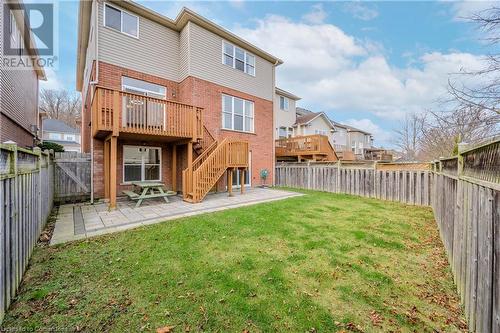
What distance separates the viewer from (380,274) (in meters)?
3.48

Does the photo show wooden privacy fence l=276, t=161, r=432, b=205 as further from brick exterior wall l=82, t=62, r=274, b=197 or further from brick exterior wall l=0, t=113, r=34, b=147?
brick exterior wall l=0, t=113, r=34, b=147

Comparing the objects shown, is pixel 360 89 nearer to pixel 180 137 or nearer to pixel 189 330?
pixel 180 137

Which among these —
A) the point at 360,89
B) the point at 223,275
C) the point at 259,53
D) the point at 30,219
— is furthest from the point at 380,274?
the point at 360,89

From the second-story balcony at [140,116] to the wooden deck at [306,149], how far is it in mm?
8483

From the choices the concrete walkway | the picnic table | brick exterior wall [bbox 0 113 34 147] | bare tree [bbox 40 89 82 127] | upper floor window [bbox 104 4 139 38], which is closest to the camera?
the concrete walkway

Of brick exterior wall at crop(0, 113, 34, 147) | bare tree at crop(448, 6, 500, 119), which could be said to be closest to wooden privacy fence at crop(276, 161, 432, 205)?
bare tree at crop(448, 6, 500, 119)

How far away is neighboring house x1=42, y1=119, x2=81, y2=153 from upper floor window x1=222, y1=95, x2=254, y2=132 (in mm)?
32586

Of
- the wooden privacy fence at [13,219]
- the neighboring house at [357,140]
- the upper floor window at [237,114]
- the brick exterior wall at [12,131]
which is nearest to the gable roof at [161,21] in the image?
the upper floor window at [237,114]

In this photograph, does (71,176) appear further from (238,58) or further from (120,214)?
(238,58)

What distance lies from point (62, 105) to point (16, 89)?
37794 millimetres

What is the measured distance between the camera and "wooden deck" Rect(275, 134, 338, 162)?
14812 mm

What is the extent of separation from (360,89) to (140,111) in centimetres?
2638

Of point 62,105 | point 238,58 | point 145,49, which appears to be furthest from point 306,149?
point 62,105

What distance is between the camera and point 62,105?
39.5 metres
